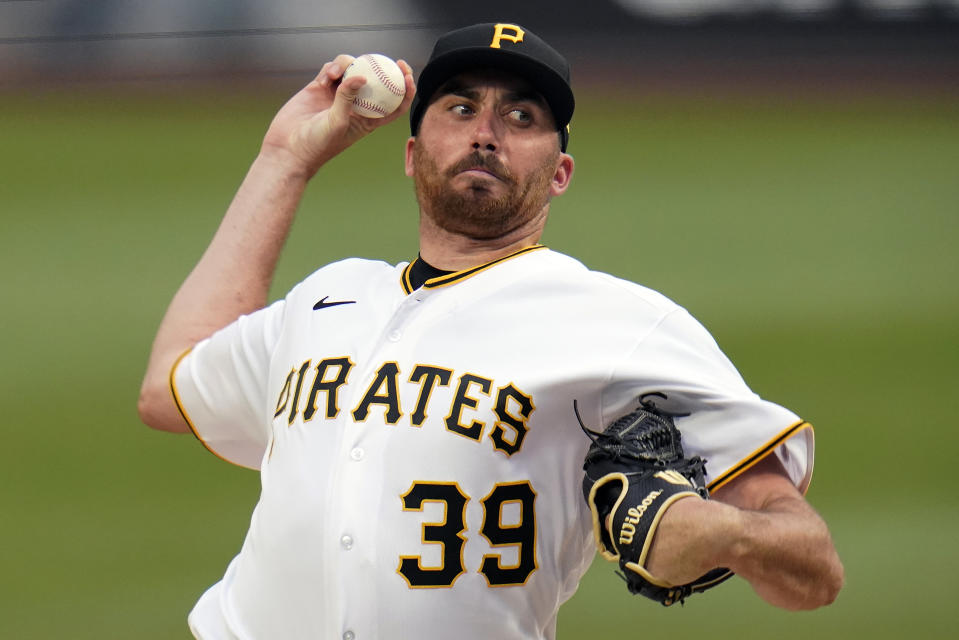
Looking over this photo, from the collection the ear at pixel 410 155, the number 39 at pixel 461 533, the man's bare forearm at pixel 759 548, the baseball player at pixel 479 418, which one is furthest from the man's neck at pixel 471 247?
the man's bare forearm at pixel 759 548

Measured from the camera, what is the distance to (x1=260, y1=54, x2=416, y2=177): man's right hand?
1840 millimetres

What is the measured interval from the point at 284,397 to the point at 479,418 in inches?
12.2

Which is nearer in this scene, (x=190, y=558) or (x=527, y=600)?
(x=527, y=600)

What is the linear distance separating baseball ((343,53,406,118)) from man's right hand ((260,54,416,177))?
0.02 metres

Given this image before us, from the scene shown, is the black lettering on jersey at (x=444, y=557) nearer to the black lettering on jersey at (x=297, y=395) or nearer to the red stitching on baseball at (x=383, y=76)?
the black lettering on jersey at (x=297, y=395)

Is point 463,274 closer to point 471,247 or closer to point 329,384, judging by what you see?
point 471,247

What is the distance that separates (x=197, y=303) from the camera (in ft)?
6.15

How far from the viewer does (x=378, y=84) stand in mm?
1784

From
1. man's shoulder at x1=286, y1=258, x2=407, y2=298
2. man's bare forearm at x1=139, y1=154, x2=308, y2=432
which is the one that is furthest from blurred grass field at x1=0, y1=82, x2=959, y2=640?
man's shoulder at x1=286, y1=258, x2=407, y2=298

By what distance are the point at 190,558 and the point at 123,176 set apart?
1.40 m

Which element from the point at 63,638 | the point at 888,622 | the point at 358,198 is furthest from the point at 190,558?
the point at 888,622

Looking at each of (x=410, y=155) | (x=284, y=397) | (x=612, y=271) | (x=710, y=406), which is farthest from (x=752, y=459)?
(x=612, y=271)

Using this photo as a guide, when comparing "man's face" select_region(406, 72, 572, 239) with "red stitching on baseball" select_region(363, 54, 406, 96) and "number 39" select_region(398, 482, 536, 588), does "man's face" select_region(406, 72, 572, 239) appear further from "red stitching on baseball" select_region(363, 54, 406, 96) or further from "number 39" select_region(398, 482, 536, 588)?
"number 39" select_region(398, 482, 536, 588)

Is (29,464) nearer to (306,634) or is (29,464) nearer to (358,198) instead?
(358,198)
